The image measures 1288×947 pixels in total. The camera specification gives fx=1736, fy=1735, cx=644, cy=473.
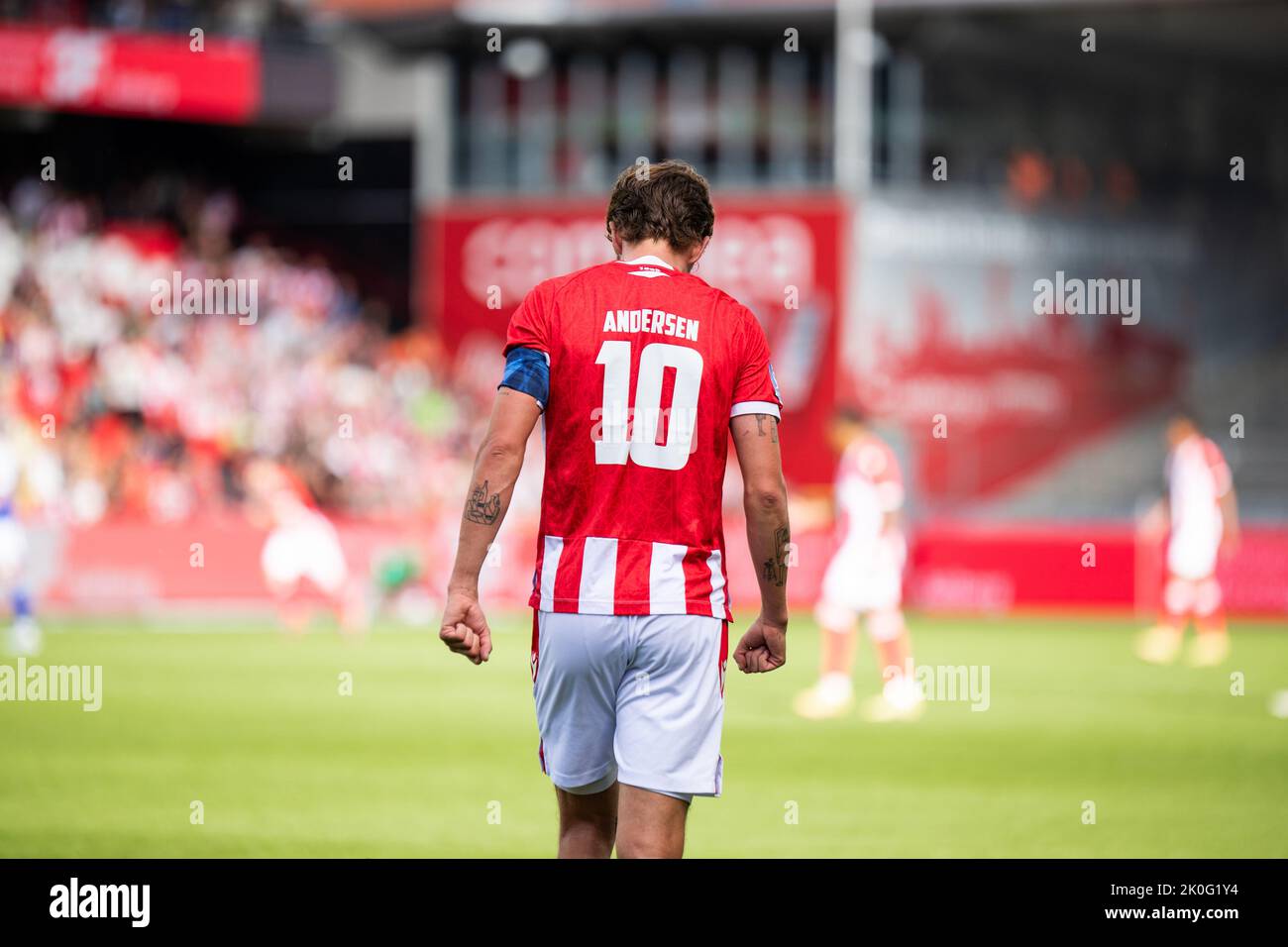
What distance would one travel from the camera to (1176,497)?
18250 millimetres

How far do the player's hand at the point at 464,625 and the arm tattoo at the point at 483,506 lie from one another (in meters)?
0.21

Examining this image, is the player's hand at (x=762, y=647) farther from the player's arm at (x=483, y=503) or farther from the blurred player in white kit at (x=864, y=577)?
the blurred player in white kit at (x=864, y=577)

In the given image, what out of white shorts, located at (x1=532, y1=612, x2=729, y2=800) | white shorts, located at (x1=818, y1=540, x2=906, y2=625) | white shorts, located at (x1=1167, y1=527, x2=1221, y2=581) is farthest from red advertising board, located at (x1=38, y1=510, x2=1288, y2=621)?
white shorts, located at (x1=532, y1=612, x2=729, y2=800)

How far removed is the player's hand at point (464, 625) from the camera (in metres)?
4.84

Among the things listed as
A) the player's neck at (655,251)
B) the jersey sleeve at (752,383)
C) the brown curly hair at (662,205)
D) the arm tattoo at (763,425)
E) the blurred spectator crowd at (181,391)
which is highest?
the blurred spectator crowd at (181,391)

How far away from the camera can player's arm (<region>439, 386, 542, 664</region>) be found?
4.83m

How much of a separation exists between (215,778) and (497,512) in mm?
5849

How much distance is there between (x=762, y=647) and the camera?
17.0 feet

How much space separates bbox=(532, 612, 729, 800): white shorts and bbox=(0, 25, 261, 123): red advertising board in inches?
1077

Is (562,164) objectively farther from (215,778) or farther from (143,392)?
(215,778)

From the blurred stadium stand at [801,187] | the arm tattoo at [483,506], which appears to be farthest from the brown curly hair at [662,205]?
the blurred stadium stand at [801,187]
